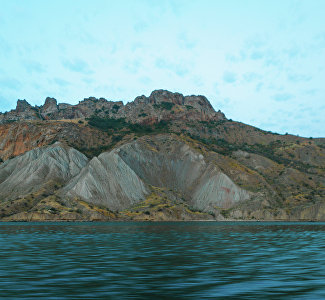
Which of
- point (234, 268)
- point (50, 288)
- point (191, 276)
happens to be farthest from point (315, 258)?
point (50, 288)

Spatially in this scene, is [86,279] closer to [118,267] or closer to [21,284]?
[21,284]

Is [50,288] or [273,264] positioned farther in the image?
[273,264]

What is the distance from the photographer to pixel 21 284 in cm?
2775

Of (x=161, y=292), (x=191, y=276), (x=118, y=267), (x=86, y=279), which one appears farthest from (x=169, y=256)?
(x=161, y=292)

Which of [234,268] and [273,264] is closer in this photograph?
[234,268]

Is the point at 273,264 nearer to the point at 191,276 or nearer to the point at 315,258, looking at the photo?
the point at 315,258

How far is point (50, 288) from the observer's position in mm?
26203

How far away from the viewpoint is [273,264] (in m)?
38.9

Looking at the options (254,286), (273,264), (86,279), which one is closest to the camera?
(254,286)

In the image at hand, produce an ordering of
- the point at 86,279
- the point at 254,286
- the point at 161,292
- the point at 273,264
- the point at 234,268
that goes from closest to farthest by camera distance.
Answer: the point at 161,292 → the point at 254,286 → the point at 86,279 → the point at 234,268 → the point at 273,264

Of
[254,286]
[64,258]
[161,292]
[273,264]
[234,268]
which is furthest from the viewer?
[64,258]

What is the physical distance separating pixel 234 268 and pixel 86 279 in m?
13.8

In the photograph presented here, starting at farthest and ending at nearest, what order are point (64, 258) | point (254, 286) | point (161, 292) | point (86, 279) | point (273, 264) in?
point (64, 258), point (273, 264), point (86, 279), point (254, 286), point (161, 292)

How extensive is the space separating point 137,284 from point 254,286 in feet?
26.6
